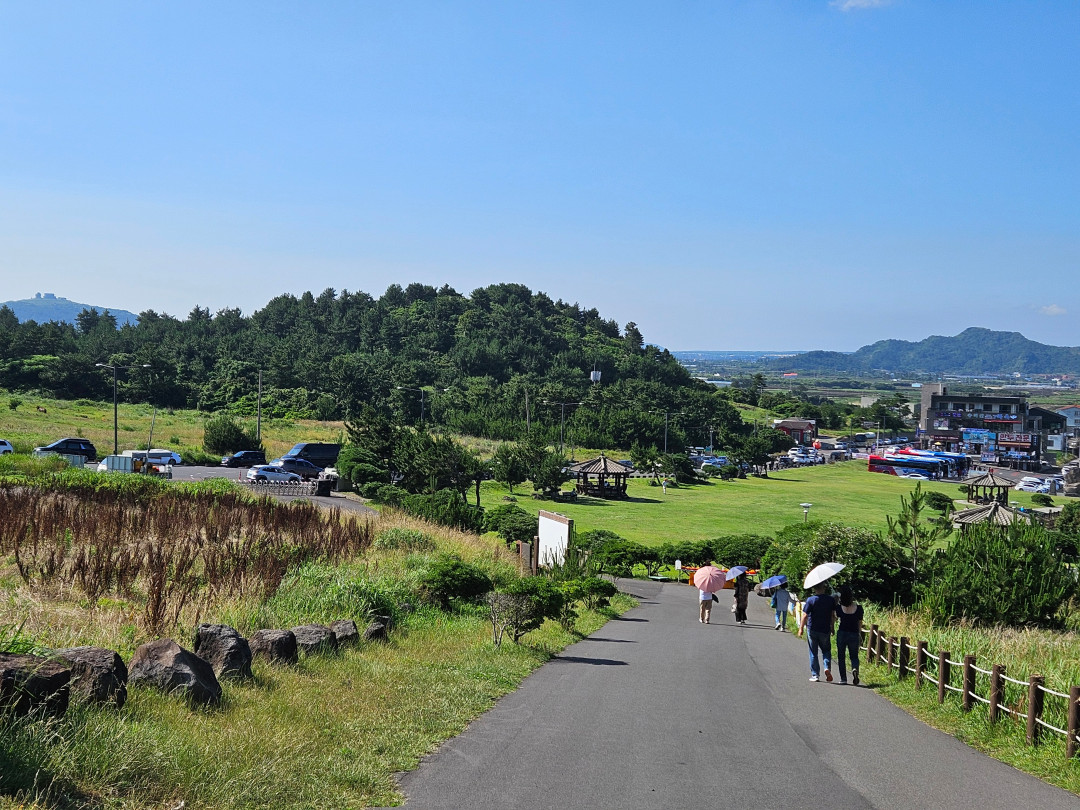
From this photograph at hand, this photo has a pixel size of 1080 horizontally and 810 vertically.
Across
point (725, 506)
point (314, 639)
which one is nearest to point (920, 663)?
point (314, 639)

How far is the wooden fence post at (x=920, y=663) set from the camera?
1299 centimetres

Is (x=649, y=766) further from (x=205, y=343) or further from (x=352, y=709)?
(x=205, y=343)

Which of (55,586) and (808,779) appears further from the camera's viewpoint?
(55,586)

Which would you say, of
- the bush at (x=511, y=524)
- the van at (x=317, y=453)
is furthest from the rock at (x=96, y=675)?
the van at (x=317, y=453)

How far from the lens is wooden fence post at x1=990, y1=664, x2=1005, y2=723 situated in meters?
10.5

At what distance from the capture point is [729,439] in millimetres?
116938

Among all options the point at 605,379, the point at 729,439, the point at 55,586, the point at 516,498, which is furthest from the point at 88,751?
the point at 605,379

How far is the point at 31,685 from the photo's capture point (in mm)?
6461

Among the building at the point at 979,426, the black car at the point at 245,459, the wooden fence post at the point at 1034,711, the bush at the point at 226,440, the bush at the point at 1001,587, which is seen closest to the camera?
the wooden fence post at the point at 1034,711

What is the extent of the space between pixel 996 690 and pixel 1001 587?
37.0ft

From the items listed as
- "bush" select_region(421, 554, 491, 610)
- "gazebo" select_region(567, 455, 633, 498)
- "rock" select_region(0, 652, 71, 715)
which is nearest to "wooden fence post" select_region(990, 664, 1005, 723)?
"bush" select_region(421, 554, 491, 610)

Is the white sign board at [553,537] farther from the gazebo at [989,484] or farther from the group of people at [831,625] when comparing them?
the gazebo at [989,484]

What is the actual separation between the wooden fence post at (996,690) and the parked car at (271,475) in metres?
36.5

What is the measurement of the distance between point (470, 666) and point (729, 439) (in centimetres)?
10763
